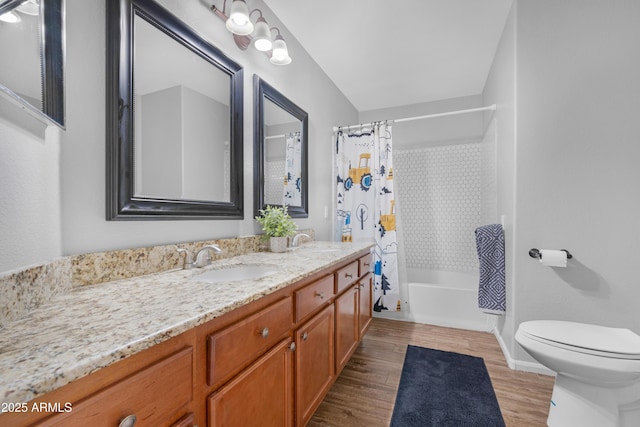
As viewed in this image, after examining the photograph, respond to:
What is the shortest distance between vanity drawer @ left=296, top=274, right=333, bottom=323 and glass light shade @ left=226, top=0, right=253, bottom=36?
1338mm

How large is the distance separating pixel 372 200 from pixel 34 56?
8.30 ft

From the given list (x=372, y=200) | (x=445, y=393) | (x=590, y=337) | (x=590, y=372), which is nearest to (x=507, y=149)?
(x=372, y=200)

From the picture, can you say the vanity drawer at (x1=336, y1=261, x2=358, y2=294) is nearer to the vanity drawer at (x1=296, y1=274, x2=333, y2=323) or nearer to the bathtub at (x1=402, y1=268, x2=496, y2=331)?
the vanity drawer at (x1=296, y1=274, x2=333, y2=323)

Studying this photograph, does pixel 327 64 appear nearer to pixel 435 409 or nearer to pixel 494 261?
pixel 494 261

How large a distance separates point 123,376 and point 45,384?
14 cm

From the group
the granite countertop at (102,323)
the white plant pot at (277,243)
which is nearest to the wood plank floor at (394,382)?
the white plant pot at (277,243)

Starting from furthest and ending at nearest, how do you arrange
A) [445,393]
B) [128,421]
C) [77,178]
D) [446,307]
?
[446,307], [445,393], [77,178], [128,421]

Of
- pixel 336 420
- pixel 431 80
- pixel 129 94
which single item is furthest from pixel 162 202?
pixel 431 80

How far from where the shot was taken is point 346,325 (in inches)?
70.5

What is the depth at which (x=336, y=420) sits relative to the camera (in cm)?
151

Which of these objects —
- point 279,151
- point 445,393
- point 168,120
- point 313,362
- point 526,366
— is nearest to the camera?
point 168,120

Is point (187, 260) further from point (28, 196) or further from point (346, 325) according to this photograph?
point (346, 325)

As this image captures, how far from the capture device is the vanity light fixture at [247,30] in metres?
1.40

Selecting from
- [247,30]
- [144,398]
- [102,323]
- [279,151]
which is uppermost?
[247,30]
